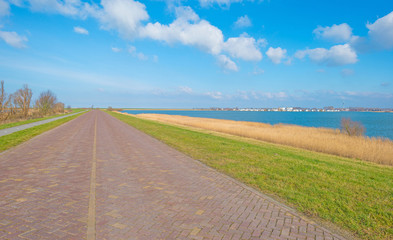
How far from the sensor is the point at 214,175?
7.35 metres

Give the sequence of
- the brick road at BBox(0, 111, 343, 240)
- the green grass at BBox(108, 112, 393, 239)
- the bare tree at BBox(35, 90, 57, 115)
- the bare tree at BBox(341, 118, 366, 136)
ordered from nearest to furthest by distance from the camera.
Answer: the brick road at BBox(0, 111, 343, 240) < the green grass at BBox(108, 112, 393, 239) < the bare tree at BBox(341, 118, 366, 136) < the bare tree at BBox(35, 90, 57, 115)

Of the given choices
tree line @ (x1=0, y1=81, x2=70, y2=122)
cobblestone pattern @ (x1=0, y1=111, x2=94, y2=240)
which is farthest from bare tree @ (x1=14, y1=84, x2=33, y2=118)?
cobblestone pattern @ (x1=0, y1=111, x2=94, y2=240)

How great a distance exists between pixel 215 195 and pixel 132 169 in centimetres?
375

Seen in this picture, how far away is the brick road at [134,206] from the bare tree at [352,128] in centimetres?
2420

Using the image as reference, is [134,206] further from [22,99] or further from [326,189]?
[22,99]

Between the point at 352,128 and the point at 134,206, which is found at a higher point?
the point at 352,128

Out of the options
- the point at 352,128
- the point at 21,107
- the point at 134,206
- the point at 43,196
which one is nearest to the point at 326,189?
the point at 134,206

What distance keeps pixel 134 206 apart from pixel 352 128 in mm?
27849

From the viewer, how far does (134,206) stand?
15.5ft

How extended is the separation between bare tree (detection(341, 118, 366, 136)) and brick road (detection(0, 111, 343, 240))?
2420 cm

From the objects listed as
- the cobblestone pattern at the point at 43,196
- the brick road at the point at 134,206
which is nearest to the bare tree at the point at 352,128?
the brick road at the point at 134,206

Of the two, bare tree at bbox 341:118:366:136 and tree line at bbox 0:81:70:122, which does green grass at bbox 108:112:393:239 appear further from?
tree line at bbox 0:81:70:122

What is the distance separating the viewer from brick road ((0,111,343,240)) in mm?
3738

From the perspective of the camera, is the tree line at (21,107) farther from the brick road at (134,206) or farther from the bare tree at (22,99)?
the brick road at (134,206)
